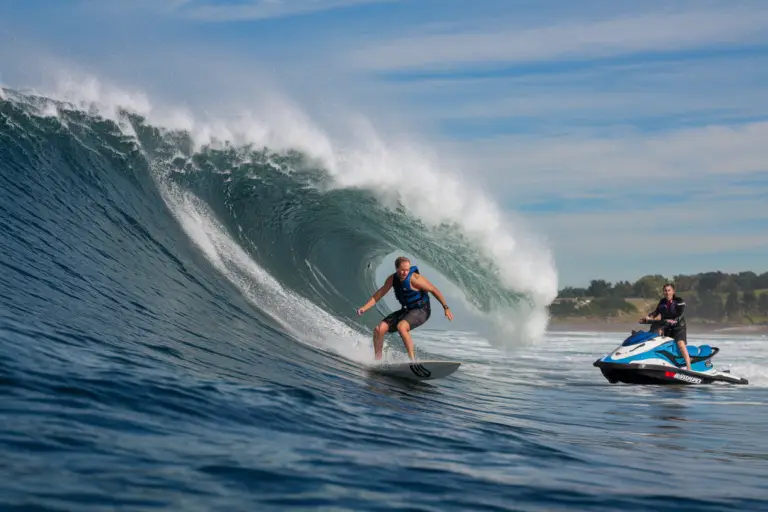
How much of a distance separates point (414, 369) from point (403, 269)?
1.19 meters

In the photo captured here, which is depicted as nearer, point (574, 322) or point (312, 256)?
point (312, 256)

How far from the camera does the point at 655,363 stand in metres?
13.8

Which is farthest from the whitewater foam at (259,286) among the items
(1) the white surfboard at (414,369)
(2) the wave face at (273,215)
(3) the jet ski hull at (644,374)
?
(3) the jet ski hull at (644,374)

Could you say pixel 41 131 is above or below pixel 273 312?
above

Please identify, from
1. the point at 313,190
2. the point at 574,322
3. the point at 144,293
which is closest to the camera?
the point at 144,293

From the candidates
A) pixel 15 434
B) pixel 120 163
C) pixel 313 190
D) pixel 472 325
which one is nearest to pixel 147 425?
pixel 15 434

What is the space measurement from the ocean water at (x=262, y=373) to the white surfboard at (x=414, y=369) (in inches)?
7.6

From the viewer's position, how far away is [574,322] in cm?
6506

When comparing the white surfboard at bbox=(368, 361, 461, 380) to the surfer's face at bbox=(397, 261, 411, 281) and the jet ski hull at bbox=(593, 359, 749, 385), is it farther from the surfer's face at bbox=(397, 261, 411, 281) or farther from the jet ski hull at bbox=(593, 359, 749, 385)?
the jet ski hull at bbox=(593, 359, 749, 385)

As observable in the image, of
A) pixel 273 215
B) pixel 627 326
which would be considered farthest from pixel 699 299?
pixel 273 215

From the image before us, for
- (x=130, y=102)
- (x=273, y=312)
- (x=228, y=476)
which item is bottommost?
(x=228, y=476)

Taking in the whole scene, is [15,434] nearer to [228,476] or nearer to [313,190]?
[228,476]

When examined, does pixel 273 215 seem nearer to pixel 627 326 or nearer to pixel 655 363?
pixel 655 363

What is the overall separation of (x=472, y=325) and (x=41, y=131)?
10204 mm
